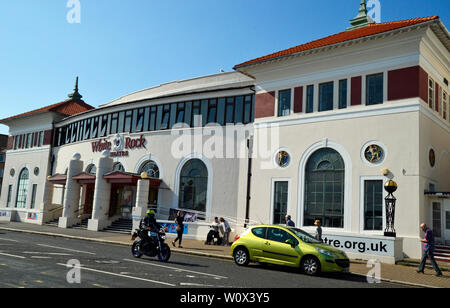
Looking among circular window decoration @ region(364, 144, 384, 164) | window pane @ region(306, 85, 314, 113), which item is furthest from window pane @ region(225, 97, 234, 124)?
circular window decoration @ region(364, 144, 384, 164)

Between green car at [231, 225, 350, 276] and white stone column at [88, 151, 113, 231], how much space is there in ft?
53.0

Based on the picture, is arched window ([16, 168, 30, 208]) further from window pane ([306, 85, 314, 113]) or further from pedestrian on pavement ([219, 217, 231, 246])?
window pane ([306, 85, 314, 113])

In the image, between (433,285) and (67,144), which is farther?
(67,144)

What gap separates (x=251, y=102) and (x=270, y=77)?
241 centimetres

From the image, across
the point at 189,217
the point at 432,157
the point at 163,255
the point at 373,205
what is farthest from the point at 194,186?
the point at 432,157

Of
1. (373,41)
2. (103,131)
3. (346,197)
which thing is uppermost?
(373,41)

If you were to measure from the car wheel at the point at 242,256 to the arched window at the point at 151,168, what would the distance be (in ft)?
54.6

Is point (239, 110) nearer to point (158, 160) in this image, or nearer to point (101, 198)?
point (158, 160)

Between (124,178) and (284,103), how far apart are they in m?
11.9

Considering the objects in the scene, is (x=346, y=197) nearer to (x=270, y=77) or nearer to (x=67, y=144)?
(x=270, y=77)

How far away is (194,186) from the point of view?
90.5 ft
